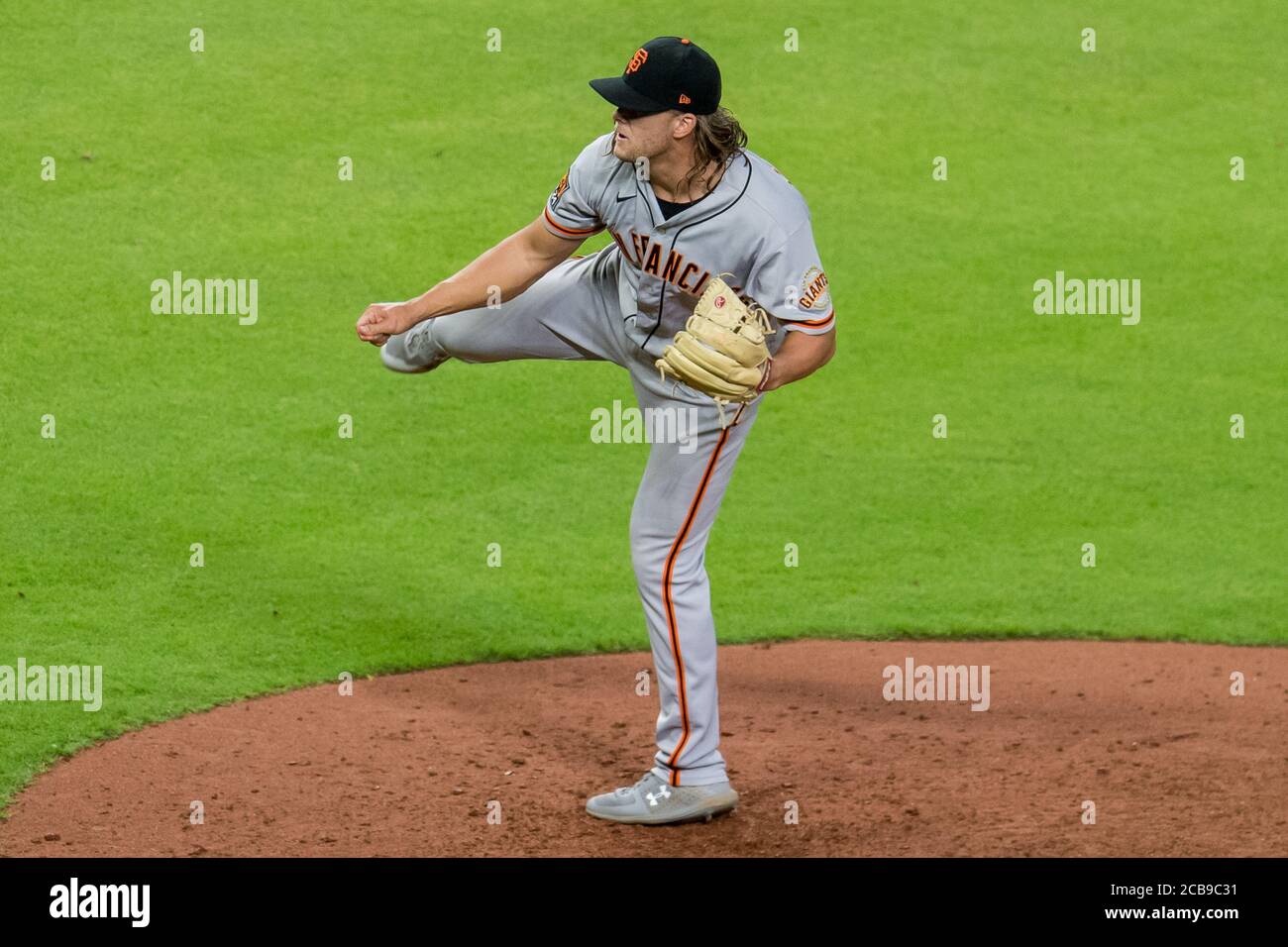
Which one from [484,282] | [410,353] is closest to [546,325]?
[484,282]

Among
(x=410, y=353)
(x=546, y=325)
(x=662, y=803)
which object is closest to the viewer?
(x=662, y=803)

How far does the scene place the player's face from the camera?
5270mm

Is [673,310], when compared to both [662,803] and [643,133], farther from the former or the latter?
[662,803]

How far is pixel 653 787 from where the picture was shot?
5.73 m

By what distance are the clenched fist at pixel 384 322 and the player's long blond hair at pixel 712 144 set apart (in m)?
0.97

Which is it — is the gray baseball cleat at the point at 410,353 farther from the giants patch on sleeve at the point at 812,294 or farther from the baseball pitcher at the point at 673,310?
the giants patch on sleeve at the point at 812,294

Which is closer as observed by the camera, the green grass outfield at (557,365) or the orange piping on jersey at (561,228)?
the orange piping on jersey at (561,228)

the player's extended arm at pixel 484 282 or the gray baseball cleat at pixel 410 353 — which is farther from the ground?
the player's extended arm at pixel 484 282

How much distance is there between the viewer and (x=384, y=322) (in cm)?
568

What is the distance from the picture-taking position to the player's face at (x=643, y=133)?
5.27 metres

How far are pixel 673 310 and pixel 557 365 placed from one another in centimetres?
528

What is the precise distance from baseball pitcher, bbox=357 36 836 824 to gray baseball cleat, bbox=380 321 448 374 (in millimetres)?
56

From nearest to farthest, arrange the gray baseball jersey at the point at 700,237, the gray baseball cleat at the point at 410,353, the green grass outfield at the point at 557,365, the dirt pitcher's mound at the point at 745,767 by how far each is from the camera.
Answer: the gray baseball jersey at the point at 700,237, the dirt pitcher's mound at the point at 745,767, the gray baseball cleat at the point at 410,353, the green grass outfield at the point at 557,365

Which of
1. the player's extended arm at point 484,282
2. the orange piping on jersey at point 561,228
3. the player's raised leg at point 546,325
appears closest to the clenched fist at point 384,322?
the player's extended arm at point 484,282
